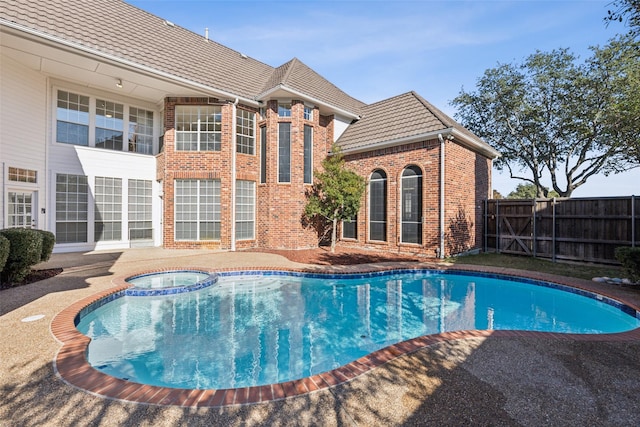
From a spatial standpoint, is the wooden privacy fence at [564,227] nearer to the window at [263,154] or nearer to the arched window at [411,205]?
the arched window at [411,205]

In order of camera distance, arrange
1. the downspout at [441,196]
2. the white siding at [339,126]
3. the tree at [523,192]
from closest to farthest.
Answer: the downspout at [441,196] < the white siding at [339,126] < the tree at [523,192]

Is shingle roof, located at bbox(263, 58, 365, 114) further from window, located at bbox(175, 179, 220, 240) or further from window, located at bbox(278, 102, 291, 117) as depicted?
window, located at bbox(175, 179, 220, 240)

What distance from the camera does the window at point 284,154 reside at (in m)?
13.0

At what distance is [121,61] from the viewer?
960 cm

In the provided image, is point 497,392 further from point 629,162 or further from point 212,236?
point 629,162

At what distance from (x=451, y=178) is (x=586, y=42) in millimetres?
14521

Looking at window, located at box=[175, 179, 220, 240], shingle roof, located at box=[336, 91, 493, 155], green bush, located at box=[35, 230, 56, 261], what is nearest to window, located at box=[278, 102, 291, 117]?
shingle roof, located at box=[336, 91, 493, 155]

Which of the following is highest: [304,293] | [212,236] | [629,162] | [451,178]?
[629,162]

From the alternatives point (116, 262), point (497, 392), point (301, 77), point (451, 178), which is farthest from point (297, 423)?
point (301, 77)

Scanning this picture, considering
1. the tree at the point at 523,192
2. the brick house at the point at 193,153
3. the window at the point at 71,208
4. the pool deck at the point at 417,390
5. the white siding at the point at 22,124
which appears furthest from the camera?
the tree at the point at 523,192

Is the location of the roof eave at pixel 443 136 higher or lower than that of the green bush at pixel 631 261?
higher

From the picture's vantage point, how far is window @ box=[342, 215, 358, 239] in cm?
1405

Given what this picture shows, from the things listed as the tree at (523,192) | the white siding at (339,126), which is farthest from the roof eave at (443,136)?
the tree at (523,192)

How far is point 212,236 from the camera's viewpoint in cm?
1265
